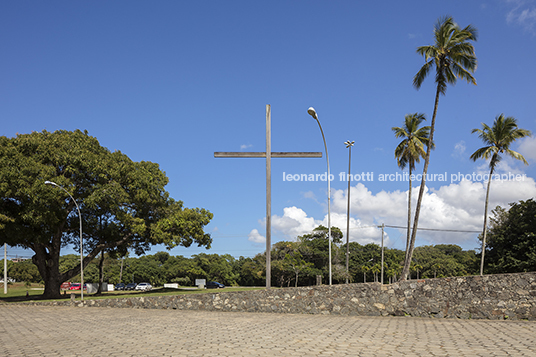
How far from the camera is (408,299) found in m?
11.6

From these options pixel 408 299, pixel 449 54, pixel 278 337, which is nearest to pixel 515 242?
pixel 449 54

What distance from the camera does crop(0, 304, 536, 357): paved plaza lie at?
674 centimetres

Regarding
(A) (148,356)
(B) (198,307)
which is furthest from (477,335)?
(B) (198,307)

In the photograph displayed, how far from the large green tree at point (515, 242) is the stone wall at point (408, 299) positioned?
27.2m

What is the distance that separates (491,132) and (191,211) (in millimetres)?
26172

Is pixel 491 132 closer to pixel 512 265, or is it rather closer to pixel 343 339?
pixel 512 265

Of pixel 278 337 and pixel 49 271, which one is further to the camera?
pixel 49 271

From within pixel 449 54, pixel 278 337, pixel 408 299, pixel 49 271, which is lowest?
pixel 49 271

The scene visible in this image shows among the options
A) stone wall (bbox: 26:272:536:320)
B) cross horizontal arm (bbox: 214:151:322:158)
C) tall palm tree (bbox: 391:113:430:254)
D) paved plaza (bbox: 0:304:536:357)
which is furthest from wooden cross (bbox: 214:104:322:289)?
tall palm tree (bbox: 391:113:430:254)

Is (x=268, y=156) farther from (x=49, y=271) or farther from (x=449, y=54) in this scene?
(x=49, y=271)

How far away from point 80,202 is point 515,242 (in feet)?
124

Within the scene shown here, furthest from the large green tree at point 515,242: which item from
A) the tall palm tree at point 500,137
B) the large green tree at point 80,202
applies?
the large green tree at point 80,202

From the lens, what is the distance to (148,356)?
6.44 meters

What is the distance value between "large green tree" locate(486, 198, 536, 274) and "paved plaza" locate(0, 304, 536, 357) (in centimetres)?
2907
